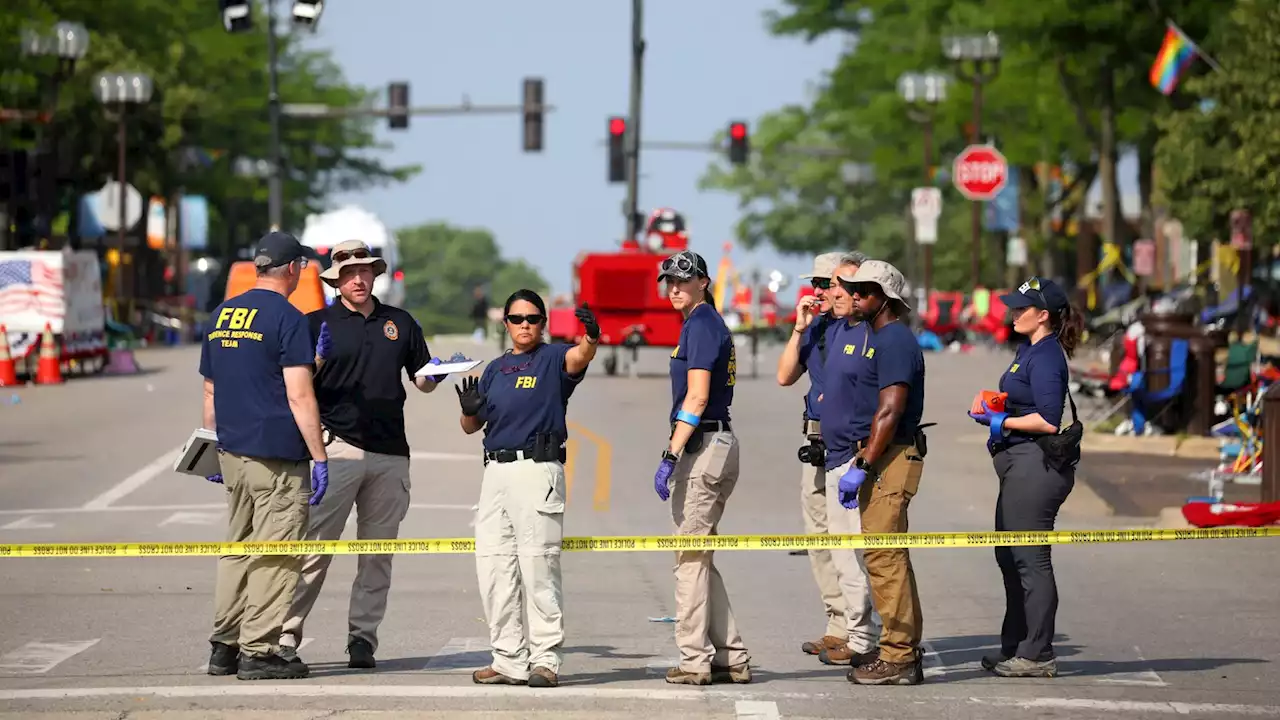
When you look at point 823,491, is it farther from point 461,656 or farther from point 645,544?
point 461,656

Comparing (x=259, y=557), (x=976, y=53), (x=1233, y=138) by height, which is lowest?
(x=259, y=557)

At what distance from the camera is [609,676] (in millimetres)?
10906

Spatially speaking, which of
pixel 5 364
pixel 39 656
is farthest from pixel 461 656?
pixel 5 364

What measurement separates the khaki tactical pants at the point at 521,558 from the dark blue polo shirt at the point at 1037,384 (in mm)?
2134

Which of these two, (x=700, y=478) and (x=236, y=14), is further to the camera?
(x=236, y=14)

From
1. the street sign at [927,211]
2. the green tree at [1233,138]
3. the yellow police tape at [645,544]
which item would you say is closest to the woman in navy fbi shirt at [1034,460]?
the yellow police tape at [645,544]

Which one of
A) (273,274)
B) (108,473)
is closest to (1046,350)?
(273,274)

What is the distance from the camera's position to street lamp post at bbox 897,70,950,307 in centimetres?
6462

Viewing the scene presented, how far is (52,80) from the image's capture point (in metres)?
57.3

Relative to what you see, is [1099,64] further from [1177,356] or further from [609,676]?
[609,676]

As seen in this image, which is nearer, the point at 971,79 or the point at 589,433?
the point at 589,433

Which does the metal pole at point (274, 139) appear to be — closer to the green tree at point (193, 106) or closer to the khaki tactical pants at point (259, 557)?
the green tree at point (193, 106)

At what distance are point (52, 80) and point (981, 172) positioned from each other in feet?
74.9

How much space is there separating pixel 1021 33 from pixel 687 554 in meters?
45.1
